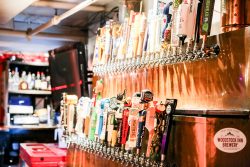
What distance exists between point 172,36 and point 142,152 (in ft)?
2.39

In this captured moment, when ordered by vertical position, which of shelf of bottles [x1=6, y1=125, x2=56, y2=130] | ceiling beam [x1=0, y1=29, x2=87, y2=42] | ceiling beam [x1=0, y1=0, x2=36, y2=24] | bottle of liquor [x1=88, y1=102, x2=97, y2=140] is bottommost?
shelf of bottles [x1=6, y1=125, x2=56, y2=130]

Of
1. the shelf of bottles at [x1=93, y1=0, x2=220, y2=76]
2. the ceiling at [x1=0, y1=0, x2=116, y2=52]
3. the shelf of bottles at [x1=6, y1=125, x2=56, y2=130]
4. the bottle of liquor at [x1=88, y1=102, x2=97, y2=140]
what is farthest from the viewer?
the shelf of bottles at [x1=6, y1=125, x2=56, y2=130]

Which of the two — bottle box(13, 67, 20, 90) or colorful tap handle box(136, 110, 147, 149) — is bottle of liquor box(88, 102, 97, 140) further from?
bottle box(13, 67, 20, 90)

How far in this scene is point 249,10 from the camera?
6.19ft

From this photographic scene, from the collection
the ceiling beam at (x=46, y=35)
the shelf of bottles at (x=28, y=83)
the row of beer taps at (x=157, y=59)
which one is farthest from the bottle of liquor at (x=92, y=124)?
the ceiling beam at (x=46, y=35)

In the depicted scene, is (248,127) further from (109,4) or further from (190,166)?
(109,4)

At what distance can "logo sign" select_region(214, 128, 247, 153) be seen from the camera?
1733 mm

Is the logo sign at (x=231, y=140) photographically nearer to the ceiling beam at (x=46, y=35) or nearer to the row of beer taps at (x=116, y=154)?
the row of beer taps at (x=116, y=154)

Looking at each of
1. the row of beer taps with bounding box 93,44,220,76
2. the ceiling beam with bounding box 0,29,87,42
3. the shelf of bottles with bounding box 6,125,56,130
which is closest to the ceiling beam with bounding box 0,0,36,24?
the ceiling beam with bounding box 0,29,87,42

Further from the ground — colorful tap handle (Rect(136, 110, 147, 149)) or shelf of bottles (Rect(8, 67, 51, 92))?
shelf of bottles (Rect(8, 67, 51, 92))

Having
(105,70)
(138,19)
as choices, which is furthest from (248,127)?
(105,70)

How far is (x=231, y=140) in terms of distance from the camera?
174 centimetres

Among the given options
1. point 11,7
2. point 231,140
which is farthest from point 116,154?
point 11,7

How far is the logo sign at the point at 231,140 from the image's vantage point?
1.73 meters
